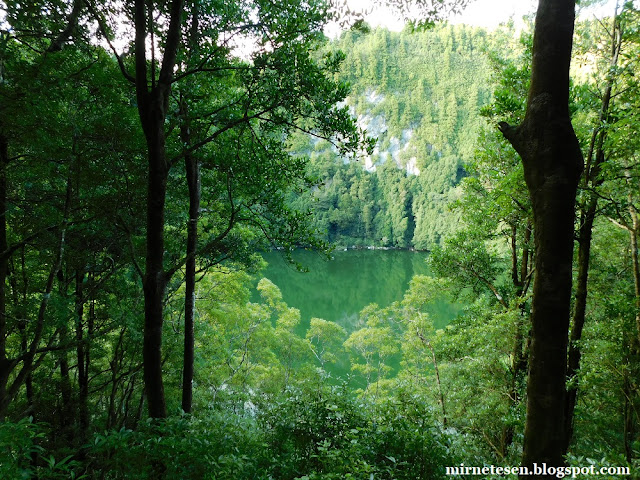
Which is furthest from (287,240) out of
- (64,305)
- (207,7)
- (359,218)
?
(359,218)

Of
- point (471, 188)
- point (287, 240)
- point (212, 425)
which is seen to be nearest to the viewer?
point (212, 425)

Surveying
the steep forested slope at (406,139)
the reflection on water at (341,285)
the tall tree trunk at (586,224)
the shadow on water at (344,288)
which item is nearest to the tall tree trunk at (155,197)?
the tall tree trunk at (586,224)

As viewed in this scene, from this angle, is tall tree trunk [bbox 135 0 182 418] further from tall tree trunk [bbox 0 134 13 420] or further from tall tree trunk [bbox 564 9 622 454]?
tall tree trunk [bbox 564 9 622 454]

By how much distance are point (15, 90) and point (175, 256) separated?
8.12ft

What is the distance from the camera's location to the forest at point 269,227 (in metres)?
1.68

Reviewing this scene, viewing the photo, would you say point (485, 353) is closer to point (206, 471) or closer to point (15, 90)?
point (206, 471)

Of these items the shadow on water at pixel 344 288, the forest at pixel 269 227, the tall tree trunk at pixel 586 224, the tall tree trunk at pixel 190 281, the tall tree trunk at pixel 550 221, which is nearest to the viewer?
the tall tree trunk at pixel 550 221

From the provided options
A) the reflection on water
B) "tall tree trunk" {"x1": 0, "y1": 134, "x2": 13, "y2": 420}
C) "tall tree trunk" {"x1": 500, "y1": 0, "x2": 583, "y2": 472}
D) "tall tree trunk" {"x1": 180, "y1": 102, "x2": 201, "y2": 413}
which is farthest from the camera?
the reflection on water

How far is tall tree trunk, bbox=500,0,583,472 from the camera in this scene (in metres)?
1.51

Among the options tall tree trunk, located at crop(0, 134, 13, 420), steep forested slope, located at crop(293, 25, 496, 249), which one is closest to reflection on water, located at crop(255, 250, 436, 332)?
tall tree trunk, located at crop(0, 134, 13, 420)

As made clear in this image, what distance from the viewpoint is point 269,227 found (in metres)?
3.50

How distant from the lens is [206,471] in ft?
6.05

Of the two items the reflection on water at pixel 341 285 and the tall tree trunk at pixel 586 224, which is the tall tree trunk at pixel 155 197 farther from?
the reflection on water at pixel 341 285

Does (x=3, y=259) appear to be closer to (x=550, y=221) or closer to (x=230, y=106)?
(x=230, y=106)
